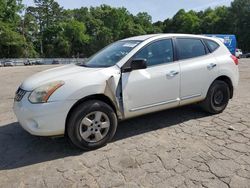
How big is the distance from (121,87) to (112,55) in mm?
768

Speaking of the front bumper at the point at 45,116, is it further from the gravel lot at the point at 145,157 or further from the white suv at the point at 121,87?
the gravel lot at the point at 145,157

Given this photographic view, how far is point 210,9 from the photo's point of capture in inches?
3167

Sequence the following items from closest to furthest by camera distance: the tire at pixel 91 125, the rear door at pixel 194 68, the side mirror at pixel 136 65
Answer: the tire at pixel 91 125 < the side mirror at pixel 136 65 < the rear door at pixel 194 68

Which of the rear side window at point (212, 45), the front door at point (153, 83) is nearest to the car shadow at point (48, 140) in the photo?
the front door at point (153, 83)

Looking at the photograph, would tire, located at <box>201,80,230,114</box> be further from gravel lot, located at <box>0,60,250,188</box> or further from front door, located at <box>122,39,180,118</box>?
front door, located at <box>122,39,180,118</box>

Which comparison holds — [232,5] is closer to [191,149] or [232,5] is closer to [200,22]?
[200,22]

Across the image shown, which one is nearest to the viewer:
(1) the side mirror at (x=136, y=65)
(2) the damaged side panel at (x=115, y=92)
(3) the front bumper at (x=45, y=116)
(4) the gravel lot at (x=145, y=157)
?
(4) the gravel lot at (x=145, y=157)

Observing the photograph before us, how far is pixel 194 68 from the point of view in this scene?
4660 millimetres

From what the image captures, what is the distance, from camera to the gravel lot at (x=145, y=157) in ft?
9.98

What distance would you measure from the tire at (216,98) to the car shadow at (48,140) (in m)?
0.22

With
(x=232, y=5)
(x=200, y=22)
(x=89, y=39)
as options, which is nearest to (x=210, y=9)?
(x=200, y=22)

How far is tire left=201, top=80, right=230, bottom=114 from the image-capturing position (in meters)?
5.01

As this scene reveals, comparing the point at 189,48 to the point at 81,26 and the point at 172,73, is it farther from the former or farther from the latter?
the point at 81,26

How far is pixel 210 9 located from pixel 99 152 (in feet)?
281
